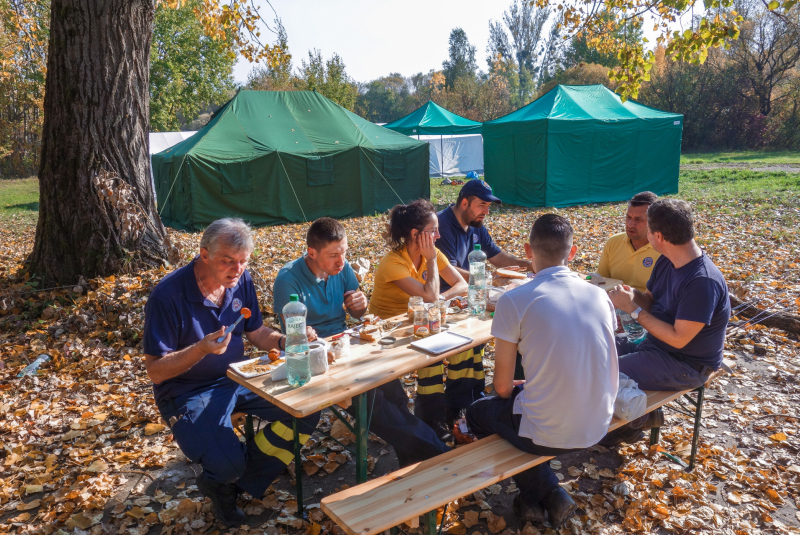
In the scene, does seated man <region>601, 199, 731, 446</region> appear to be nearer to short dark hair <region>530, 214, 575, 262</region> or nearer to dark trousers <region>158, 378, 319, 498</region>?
short dark hair <region>530, 214, 575, 262</region>

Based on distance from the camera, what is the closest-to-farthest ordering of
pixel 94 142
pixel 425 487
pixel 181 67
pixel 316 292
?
pixel 425 487, pixel 316 292, pixel 94 142, pixel 181 67

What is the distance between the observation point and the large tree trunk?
18.5 ft

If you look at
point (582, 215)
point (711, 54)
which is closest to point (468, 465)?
point (582, 215)

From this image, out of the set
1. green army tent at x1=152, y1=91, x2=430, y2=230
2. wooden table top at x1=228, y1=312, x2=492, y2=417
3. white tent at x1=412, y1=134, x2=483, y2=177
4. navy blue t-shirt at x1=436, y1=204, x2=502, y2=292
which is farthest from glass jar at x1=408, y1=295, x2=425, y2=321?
white tent at x1=412, y1=134, x2=483, y2=177

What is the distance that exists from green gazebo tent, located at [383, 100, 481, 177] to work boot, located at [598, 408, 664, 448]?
17.8 metres

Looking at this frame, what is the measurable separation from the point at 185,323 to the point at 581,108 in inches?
537

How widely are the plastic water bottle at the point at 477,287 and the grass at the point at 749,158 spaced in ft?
73.2

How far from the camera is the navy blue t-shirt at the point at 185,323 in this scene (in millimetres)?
2811

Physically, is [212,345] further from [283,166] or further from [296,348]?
[283,166]

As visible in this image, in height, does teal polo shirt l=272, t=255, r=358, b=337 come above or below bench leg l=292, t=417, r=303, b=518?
above

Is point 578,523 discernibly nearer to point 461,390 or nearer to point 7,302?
point 461,390

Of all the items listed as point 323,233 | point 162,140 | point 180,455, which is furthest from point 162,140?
point 323,233

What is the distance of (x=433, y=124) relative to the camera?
2066cm

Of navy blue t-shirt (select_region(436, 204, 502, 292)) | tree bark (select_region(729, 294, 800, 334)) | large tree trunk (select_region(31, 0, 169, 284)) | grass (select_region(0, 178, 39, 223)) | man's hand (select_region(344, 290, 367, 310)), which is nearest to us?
man's hand (select_region(344, 290, 367, 310))
